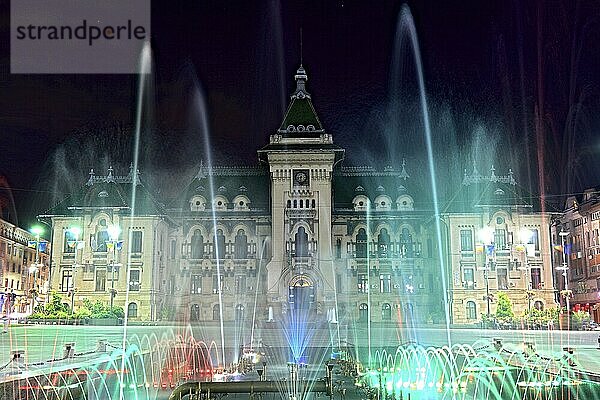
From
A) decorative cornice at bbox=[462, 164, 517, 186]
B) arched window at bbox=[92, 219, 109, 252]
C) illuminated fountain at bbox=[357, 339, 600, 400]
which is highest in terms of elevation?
decorative cornice at bbox=[462, 164, 517, 186]

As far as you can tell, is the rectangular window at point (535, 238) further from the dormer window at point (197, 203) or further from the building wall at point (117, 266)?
the building wall at point (117, 266)

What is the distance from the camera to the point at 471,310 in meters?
59.6

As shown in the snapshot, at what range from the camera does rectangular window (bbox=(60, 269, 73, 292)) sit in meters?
62.3

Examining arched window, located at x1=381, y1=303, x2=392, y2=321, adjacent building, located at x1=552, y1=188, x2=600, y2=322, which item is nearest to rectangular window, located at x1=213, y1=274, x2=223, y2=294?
arched window, located at x1=381, y1=303, x2=392, y2=321

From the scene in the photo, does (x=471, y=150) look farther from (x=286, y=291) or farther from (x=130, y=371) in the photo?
(x=130, y=371)

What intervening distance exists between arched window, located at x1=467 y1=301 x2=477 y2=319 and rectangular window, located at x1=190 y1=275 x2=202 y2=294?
26323 mm

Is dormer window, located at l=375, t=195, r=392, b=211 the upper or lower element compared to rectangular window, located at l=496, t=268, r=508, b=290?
upper

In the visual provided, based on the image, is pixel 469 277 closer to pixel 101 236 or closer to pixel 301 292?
pixel 301 292

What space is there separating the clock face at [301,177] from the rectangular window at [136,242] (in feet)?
53.4

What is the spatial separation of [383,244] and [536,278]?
49.1ft

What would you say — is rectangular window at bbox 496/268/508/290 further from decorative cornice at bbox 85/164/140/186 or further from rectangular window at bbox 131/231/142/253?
decorative cornice at bbox 85/164/140/186

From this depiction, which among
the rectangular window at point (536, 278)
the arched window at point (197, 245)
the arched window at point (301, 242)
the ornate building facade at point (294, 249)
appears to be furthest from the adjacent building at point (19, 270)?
the rectangular window at point (536, 278)

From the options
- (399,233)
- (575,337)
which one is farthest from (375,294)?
(575,337)

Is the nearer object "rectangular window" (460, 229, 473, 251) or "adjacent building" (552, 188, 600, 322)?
"rectangular window" (460, 229, 473, 251)
